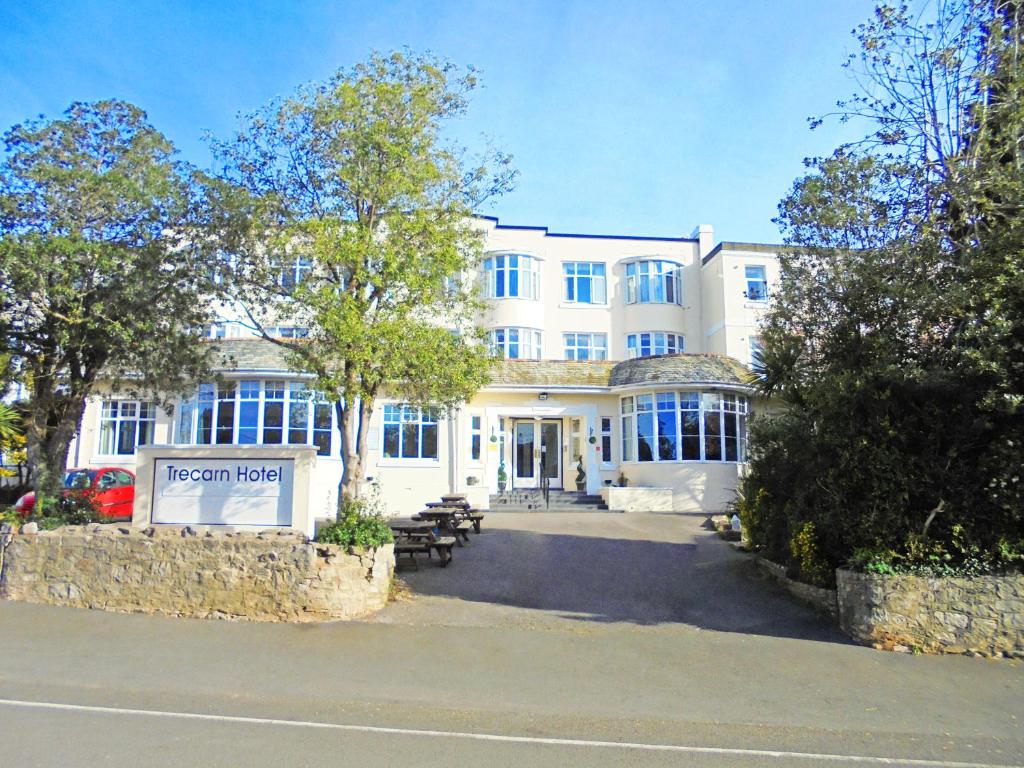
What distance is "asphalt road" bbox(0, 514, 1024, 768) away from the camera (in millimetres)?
5859

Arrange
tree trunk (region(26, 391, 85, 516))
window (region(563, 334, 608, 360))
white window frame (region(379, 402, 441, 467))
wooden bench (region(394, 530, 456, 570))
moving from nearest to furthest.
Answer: wooden bench (region(394, 530, 456, 570)) → tree trunk (region(26, 391, 85, 516)) → white window frame (region(379, 402, 441, 467)) → window (region(563, 334, 608, 360))

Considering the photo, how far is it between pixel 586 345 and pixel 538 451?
6.82 metres

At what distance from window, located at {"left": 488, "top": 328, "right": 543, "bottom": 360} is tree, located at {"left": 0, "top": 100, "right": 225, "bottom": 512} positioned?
53.0 ft

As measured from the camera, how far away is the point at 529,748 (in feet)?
19.4

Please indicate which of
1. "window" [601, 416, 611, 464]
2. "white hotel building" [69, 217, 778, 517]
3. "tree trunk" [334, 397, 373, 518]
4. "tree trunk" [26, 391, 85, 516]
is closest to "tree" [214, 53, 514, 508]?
"tree trunk" [334, 397, 373, 518]

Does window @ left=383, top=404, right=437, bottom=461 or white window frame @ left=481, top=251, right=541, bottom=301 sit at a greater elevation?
white window frame @ left=481, top=251, right=541, bottom=301

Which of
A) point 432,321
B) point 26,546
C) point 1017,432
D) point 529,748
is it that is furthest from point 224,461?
point 1017,432

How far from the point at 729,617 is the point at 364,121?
9.22 m

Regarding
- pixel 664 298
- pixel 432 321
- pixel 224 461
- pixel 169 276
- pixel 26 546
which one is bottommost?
pixel 26 546

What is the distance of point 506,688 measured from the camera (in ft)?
25.1

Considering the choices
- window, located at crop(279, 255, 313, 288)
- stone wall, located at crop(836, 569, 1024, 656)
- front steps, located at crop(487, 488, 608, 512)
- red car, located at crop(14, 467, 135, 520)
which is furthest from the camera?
front steps, located at crop(487, 488, 608, 512)

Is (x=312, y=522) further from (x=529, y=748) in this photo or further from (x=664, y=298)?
(x=664, y=298)

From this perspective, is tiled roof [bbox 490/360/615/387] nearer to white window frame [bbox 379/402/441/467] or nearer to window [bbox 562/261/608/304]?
white window frame [bbox 379/402/441/467]

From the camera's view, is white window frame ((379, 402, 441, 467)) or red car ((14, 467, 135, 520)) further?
white window frame ((379, 402, 441, 467))
